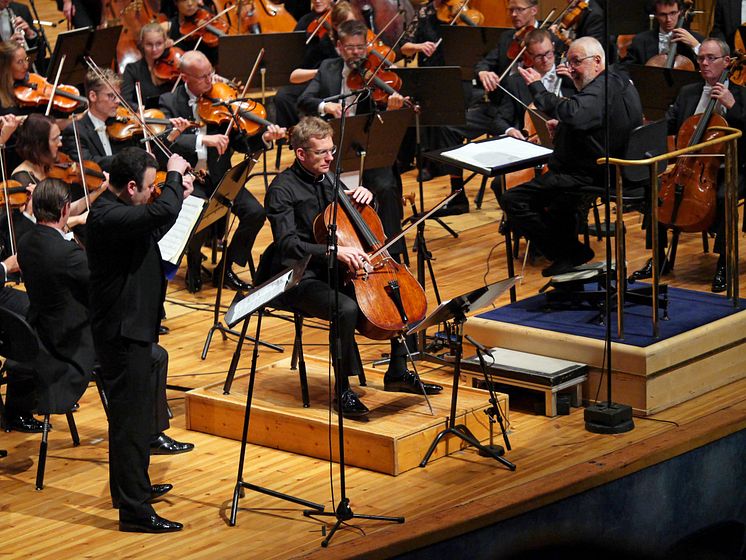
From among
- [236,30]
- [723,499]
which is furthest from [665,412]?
[236,30]

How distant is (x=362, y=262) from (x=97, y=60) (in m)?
3.81

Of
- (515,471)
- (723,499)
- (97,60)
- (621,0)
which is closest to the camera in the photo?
(723,499)

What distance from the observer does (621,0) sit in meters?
9.14

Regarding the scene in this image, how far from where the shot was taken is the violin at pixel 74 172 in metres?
6.55

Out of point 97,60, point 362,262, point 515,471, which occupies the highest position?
point 97,60

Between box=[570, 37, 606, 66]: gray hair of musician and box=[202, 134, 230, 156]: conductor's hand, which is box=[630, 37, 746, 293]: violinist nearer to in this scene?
box=[570, 37, 606, 66]: gray hair of musician

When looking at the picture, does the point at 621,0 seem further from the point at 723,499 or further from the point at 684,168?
the point at 723,499

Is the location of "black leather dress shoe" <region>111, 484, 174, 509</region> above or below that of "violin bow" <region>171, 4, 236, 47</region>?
below

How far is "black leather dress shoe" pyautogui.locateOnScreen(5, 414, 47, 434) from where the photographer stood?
557cm

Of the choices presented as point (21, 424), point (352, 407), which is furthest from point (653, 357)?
point (21, 424)

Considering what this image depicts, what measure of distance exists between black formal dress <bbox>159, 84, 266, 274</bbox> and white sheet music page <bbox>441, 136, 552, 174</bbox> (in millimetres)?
1598

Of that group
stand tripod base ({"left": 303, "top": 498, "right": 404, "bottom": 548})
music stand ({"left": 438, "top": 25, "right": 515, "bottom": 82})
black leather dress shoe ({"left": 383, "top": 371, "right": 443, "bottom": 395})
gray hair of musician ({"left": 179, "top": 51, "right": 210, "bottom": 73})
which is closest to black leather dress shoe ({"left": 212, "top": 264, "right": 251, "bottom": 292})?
gray hair of musician ({"left": 179, "top": 51, "right": 210, "bottom": 73})

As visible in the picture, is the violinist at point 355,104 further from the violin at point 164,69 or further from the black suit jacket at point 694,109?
the black suit jacket at point 694,109

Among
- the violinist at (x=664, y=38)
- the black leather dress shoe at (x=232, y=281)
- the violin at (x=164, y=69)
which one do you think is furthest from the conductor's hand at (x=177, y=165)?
the violinist at (x=664, y=38)
